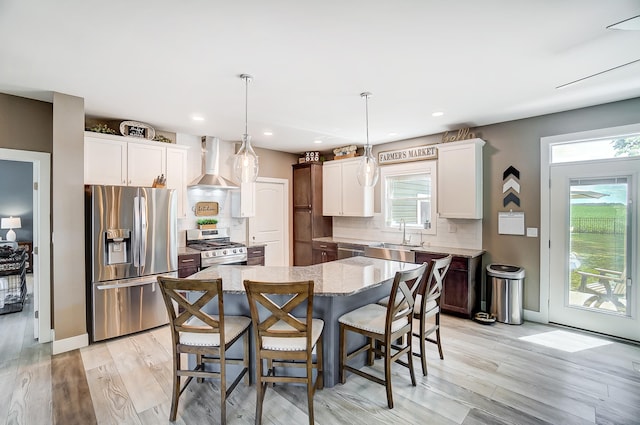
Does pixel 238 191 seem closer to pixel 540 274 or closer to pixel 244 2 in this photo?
pixel 244 2

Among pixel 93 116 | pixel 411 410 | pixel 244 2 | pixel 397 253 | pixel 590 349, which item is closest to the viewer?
pixel 244 2

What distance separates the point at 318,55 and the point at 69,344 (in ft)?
12.4

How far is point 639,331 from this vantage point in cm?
329

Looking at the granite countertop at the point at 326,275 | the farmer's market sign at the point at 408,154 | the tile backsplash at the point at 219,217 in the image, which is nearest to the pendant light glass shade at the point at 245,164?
the granite countertop at the point at 326,275

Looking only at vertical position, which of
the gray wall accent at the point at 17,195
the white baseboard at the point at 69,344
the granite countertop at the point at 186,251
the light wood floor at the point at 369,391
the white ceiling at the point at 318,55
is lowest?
the light wood floor at the point at 369,391

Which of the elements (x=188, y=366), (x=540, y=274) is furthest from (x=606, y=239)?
(x=188, y=366)

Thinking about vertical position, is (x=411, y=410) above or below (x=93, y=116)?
below

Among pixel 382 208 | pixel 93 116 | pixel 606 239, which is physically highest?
pixel 93 116

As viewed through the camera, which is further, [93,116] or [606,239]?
[93,116]

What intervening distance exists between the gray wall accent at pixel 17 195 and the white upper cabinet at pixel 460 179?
833 centimetres

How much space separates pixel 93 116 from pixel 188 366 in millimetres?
3295

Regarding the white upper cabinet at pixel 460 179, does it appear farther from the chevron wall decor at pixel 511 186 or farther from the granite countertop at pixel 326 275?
the granite countertop at pixel 326 275

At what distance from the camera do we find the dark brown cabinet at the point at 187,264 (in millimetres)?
4113

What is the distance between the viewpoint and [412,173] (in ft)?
16.6
